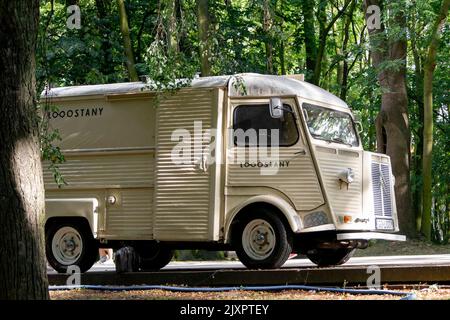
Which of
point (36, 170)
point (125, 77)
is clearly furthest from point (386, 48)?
point (36, 170)

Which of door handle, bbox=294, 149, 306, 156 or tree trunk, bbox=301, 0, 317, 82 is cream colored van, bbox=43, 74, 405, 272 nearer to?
door handle, bbox=294, 149, 306, 156

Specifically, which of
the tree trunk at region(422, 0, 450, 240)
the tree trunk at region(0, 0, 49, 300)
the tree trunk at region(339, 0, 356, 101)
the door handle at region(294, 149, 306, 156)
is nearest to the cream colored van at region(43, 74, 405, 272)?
the door handle at region(294, 149, 306, 156)

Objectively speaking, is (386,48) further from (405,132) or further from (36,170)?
(36,170)

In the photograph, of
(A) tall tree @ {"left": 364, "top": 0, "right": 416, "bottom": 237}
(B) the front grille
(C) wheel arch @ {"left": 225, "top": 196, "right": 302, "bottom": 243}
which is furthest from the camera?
(A) tall tree @ {"left": 364, "top": 0, "right": 416, "bottom": 237}

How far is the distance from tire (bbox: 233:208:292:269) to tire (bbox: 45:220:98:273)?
2820 millimetres

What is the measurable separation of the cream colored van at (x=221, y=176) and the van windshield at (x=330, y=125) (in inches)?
1.0

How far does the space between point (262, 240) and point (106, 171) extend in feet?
10.2

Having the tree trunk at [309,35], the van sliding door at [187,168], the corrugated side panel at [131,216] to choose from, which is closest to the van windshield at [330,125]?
the van sliding door at [187,168]

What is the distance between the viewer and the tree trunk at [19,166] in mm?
8555

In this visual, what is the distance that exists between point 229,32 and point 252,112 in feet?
43.3

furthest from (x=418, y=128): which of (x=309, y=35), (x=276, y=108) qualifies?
(x=276, y=108)

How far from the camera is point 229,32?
88.5 feet

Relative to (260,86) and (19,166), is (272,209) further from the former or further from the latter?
(19,166)

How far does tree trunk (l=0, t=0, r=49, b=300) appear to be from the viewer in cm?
855
